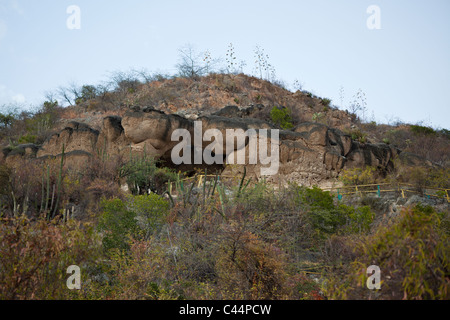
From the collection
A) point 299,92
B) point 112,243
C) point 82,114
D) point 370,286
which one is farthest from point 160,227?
point 299,92

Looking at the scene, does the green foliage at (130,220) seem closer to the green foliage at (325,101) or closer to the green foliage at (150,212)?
the green foliage at (150,212)

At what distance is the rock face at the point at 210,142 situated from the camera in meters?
18.0

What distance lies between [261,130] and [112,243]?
10.6 metres

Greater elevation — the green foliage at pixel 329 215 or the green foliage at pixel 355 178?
the green foliage at pixel 355 178

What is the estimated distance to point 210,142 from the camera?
19.3 metres

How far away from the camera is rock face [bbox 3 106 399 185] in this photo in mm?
18031

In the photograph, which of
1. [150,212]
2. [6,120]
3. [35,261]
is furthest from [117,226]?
[6,120]

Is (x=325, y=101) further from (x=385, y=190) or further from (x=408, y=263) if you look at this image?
(x=408, y=263)

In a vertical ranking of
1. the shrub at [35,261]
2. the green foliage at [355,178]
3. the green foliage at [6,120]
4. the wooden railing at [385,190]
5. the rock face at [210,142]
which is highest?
the green foliage at [6,120]

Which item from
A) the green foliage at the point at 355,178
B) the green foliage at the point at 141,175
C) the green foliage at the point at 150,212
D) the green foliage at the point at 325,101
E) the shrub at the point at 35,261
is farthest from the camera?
the green foliage at the point at 325,101

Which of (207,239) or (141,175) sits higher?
(141,175)

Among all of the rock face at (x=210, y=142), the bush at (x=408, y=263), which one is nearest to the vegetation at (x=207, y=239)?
the bush at (x=408, y=263)

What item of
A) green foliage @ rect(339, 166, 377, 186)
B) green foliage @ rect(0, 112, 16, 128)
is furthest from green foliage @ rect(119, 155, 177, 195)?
green foliage @ rect(0, 112, 16, 128)
